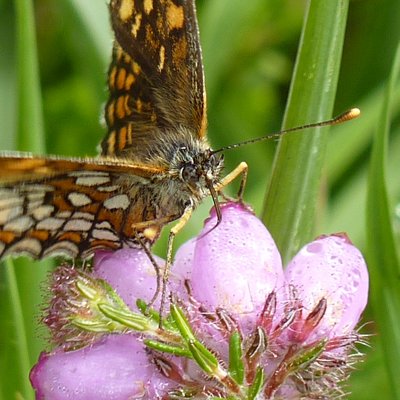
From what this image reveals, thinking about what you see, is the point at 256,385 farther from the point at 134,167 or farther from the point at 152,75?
the point at 152,75

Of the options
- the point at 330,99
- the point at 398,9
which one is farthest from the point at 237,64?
the point at 330,99

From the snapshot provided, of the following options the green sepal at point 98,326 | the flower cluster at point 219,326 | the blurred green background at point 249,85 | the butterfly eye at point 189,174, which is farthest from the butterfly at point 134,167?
the blurred green background at point 249,85

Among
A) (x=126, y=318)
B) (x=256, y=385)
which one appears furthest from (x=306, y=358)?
(x=126, y=318)

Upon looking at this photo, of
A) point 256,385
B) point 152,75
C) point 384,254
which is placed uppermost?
point 152,75

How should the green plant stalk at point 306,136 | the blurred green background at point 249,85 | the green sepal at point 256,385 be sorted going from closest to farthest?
the green sepal at point 256,385 < the green plant stalk at point 306,136 < the blurred green background at point 249,85

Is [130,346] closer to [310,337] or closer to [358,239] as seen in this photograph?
[310,337]

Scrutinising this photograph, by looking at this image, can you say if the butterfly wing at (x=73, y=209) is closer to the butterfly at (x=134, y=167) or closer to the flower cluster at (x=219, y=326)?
the butterfly at (x=134, y=167)

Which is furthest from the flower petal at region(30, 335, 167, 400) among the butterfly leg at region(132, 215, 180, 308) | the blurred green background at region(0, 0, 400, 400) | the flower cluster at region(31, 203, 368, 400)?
the blurred green background at region(0, 0, 400, 400)
